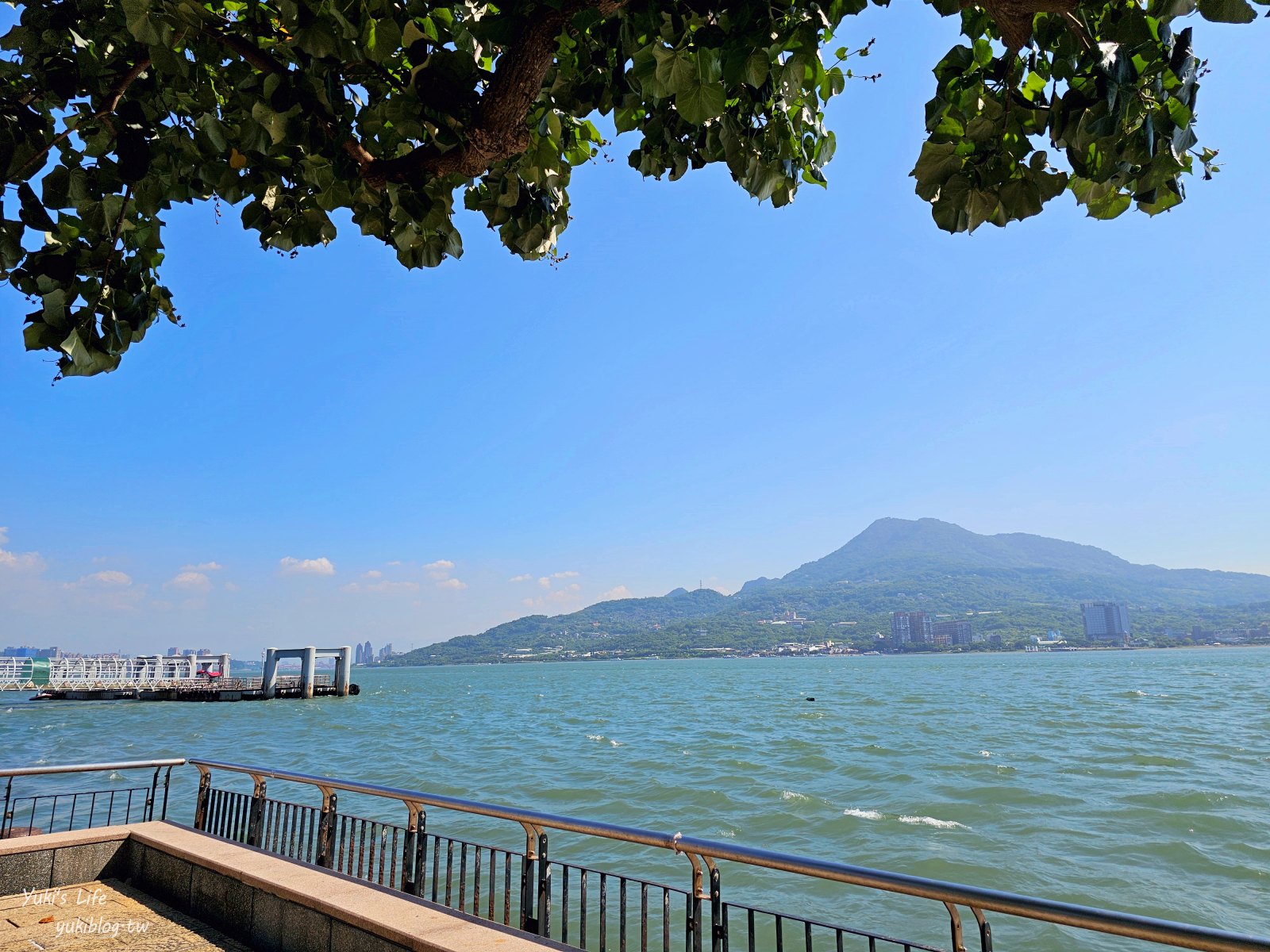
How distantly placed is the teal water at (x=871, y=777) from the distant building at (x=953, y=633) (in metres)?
149

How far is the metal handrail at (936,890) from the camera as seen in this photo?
5.94ft

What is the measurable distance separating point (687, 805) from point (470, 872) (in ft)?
22.9

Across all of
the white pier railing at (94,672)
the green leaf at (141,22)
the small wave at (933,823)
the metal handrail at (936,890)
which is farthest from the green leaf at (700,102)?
the white pier railing at (94,672)

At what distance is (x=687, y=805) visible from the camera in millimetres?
17016

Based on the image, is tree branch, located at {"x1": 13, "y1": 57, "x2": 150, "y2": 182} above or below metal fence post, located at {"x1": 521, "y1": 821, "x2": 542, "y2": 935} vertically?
above

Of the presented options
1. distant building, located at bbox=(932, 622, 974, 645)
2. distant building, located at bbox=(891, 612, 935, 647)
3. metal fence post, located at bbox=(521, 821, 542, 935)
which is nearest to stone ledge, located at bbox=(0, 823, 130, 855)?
metal fence post, located at bbox=(521, 821, 542, 935)

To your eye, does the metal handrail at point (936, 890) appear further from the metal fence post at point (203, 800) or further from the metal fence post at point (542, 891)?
the metal fence post at point (203, 800)

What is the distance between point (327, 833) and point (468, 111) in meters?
4.96

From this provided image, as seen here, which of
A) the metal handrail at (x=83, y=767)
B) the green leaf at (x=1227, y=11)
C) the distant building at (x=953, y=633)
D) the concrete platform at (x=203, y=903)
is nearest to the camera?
the green leaf at (x=1227, y=11)

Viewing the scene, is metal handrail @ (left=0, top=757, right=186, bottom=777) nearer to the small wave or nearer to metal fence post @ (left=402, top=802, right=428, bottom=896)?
metal fence post @ (left=402, top=802, right=428, bottom=896)

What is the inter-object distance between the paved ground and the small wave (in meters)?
14.0

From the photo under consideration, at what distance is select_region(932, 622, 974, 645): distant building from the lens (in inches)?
7416

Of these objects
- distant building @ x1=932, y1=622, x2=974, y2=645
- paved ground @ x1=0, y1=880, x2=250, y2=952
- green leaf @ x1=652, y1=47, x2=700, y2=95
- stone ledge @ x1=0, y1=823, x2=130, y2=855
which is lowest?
distant building @ x1=932, y1=622, x2=974, y2=645

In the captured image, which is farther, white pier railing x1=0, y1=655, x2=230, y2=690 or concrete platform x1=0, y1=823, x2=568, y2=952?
white pier railing x1=0, y1=655, x2=230, y2=690
